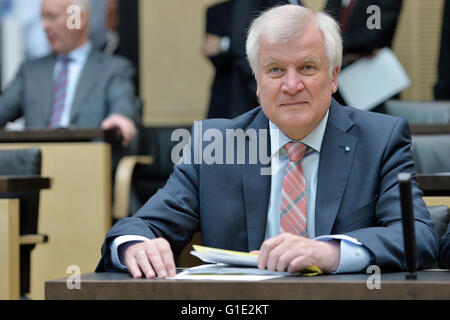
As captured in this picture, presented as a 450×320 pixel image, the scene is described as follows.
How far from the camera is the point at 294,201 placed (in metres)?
2.25

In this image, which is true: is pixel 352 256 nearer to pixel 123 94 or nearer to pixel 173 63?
pixel 123 94

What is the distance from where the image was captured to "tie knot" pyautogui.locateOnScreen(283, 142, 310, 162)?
2.31 meters

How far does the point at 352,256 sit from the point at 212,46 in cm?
404

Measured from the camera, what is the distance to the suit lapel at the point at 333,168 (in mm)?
2207

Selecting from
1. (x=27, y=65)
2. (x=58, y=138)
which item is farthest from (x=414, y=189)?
(x=27, y=65)

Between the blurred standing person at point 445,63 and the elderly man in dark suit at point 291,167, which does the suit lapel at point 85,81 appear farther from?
the elderly man in dark suit at point 291,167

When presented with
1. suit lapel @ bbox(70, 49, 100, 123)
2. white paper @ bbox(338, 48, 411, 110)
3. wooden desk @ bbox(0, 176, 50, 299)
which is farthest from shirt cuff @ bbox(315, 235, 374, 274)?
suit lapel @ bbox(70, 49, 100, 123)

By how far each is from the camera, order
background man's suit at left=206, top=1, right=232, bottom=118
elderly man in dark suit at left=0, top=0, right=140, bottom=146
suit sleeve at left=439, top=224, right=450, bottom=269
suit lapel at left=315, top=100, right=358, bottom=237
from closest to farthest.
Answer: suit sleeve at left=439, top=224, right=450, bottom=269 → suit lapel at left=315, top=100, right=358, bottom=237 → elderly man in dark suit at left=0, top=0, right=140, bottom=146 → background man's suit at left=206, top=1, right=232, bottom=118

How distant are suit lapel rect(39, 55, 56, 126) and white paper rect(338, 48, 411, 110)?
6.39 ft

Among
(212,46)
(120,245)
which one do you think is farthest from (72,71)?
(120,245)

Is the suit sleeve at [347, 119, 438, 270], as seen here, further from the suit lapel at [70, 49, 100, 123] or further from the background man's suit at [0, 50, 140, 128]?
the suit lapel at [70, 49, 100, 123]

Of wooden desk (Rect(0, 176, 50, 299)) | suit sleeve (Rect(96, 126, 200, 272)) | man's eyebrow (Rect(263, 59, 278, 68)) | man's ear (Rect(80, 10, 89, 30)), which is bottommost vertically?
wooden desk (Rect(0, 176, 50, 299))

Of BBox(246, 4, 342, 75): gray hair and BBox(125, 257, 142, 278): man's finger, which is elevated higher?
BBox(246, 4, 342, 75): gray hair

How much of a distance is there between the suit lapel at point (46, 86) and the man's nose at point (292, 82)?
3189 mm
